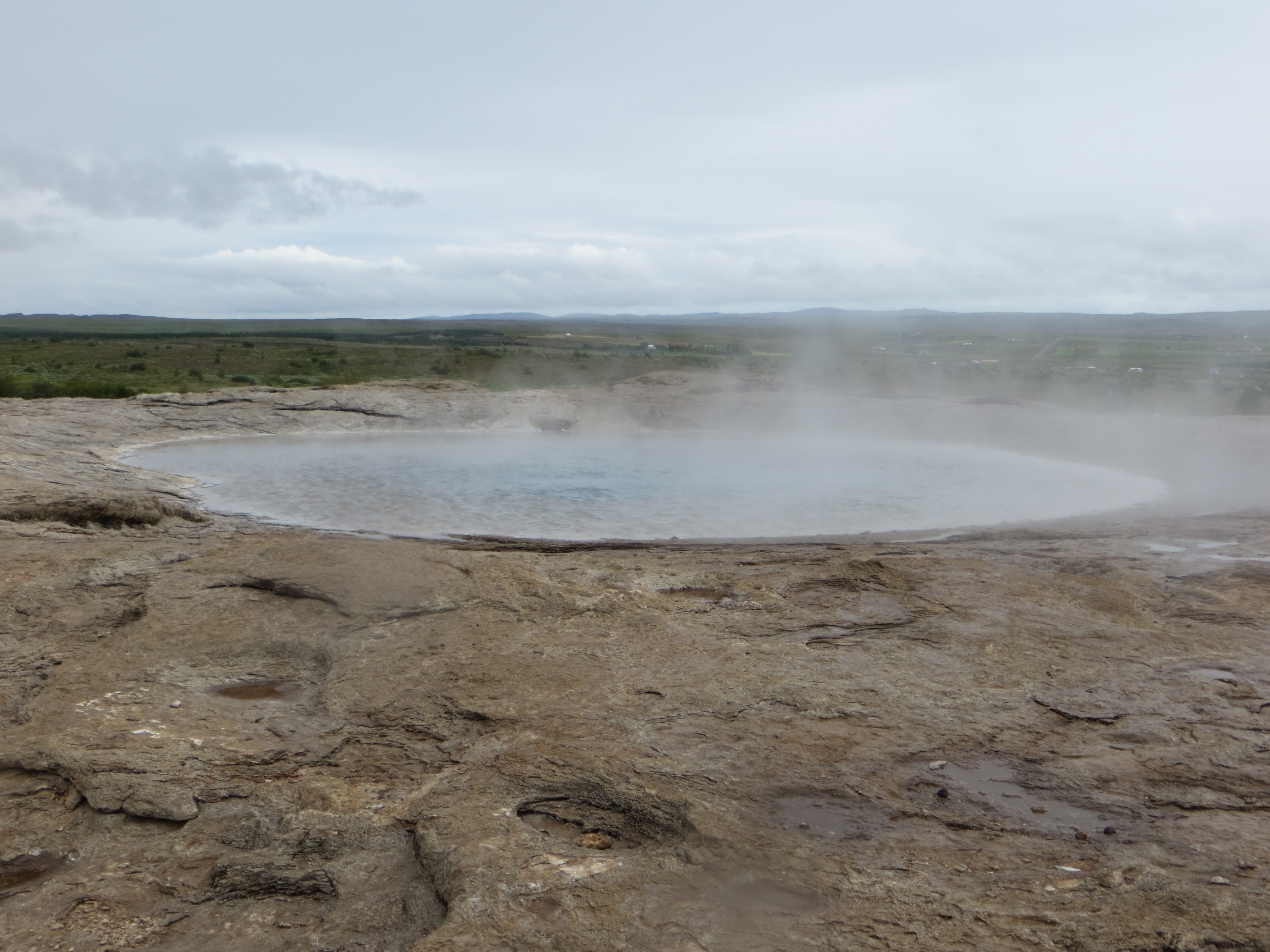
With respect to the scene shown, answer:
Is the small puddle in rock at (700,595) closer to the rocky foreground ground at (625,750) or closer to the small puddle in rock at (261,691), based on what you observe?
the rocky foreground ground at (625,750)

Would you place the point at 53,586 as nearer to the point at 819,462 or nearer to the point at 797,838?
the point at 797,838

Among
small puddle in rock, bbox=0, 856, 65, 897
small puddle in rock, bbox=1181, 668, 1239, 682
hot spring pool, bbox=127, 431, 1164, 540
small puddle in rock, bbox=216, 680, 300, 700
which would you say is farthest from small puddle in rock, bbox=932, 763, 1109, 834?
hot spring pool, bbox=127, 431, 1164, 540

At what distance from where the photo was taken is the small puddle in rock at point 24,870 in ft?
9.25

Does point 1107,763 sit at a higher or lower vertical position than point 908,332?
lower

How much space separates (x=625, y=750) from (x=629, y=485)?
8.16 metres

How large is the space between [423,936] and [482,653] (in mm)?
2186

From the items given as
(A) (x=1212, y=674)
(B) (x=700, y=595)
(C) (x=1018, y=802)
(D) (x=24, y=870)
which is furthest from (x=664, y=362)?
(D) (x=24, y=870)

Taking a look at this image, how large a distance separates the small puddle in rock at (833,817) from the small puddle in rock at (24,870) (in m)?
2.31

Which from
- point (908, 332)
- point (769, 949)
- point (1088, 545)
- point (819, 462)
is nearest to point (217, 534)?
point (769, 949)

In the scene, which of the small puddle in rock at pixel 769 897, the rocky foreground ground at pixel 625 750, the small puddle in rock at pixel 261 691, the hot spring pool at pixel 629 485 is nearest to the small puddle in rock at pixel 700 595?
the rocky foreground ground at pixel 625 750

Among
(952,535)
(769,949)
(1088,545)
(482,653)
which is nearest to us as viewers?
(769,949)

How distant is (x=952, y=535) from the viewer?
879cm

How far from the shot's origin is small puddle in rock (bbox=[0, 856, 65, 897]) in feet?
9.25

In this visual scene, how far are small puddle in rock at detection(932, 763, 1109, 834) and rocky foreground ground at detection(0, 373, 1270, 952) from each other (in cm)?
1
